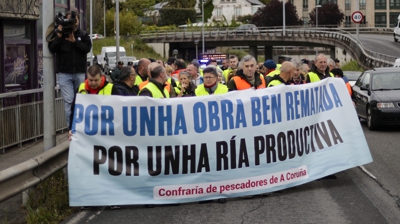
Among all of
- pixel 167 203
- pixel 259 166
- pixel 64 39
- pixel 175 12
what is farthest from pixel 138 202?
pixel 175 12

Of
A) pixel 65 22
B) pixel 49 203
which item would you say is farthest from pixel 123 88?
pixel 49 203

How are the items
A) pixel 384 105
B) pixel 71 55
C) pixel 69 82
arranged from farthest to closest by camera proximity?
1. pixel 384 105
2. pixel 69 82
3. pixel 71 55

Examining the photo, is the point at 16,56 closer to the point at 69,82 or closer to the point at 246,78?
the point at 69,82

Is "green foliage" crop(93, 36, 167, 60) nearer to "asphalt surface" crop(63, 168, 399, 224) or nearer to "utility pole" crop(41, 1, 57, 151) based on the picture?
"utility pole" crop(41, 1, 57, 151)

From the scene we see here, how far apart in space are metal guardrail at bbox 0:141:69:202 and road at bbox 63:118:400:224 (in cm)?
64

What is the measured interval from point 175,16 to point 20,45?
134m

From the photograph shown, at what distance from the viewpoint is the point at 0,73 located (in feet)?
50.8

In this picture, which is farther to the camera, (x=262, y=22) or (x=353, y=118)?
(x=262, y=22)

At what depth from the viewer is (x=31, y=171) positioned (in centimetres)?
931

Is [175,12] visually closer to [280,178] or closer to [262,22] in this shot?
[262,22]

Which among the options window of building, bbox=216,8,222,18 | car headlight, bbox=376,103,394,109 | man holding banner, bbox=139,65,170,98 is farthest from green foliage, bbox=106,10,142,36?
man holding banner, bbox=139,65,170,98

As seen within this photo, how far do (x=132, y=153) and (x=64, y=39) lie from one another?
226 cm

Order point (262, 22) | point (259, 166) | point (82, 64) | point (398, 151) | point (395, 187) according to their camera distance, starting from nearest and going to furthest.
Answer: point (259, 166) < point (395, 187) < point (82, 64) < point (398, 151) < point (262, 22)

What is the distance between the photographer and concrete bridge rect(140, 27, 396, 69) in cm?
8325
